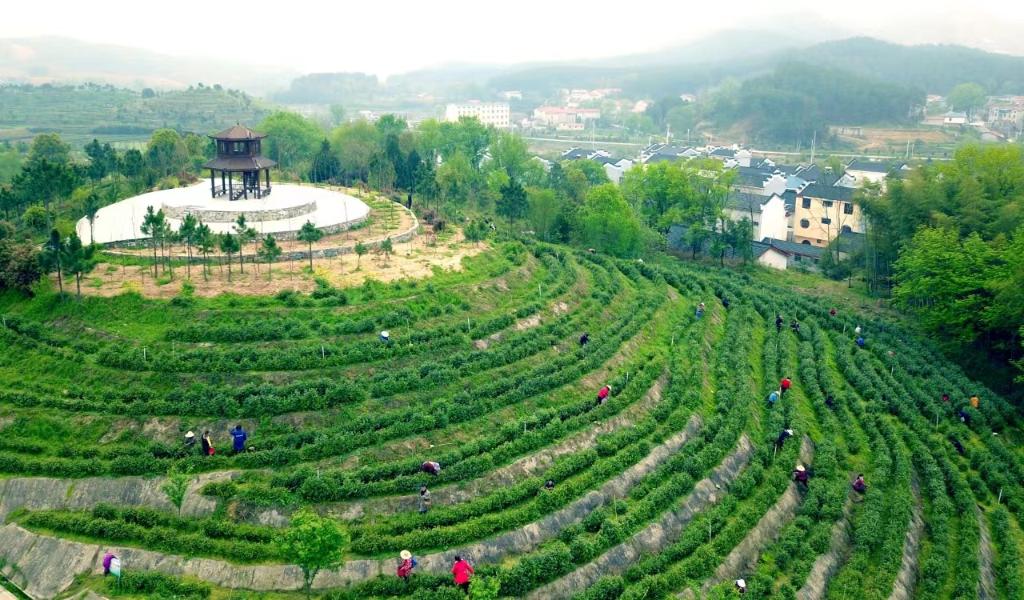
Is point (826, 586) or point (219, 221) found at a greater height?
point (219, 221)

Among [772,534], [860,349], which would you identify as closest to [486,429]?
[772,534]

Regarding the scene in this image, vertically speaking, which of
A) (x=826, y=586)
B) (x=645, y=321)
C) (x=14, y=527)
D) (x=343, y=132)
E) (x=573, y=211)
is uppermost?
(x=343, y=132)

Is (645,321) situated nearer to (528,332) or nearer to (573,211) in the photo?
(528,332)

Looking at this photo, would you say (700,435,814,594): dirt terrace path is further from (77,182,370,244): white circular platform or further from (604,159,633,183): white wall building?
(604,159,633,183): white wall building

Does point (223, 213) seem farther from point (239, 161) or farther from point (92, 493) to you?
point (92, 493)

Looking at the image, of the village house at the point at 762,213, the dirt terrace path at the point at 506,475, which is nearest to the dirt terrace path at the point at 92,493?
the dirt terrace path at the point at 506,475

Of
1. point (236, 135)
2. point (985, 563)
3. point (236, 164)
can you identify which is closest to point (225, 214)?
point (236, 164)
